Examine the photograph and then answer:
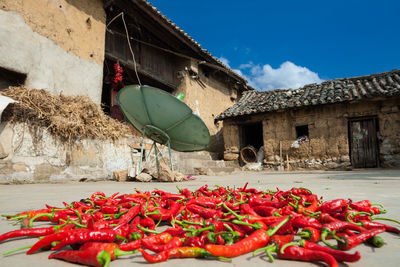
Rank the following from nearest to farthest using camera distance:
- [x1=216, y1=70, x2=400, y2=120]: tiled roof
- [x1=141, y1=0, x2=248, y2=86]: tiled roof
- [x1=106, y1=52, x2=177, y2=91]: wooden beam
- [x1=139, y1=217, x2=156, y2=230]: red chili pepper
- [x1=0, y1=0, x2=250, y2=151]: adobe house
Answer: [x1=139, y1=217, x2=156, y2=230]: red chili pepper
[x1=0, y1=0, x2=250, y2=151]: adobe house
[x1=141, y1=0, x2=248, y2=86]: tiled roof
[x1=106, y1=52, x2=177, y2=91]: wooden beam
[x1=216, y1=70, x2=400, y2=120]: tiled roof

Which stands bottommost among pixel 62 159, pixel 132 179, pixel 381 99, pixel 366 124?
pixel 132 179

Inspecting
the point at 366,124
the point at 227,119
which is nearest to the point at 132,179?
the point at 227,119

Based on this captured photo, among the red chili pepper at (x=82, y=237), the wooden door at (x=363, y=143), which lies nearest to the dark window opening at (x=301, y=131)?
the wooden door at (x=363, y=143)

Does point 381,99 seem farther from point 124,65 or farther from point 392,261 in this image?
point 392,261

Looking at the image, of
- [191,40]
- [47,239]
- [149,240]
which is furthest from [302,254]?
[191,40]

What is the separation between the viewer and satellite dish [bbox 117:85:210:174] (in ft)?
16.8

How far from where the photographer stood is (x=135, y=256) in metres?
1.03

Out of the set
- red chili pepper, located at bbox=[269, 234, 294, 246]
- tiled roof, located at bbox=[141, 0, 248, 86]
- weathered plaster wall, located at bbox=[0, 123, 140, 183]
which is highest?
tiled roof, located at bbox=[141, 0, 248, 86]

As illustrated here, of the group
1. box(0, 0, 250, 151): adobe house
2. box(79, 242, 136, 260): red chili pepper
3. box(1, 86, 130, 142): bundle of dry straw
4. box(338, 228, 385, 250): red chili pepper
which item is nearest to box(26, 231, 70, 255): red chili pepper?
box(79, 242, 136, 260): red chili pepper

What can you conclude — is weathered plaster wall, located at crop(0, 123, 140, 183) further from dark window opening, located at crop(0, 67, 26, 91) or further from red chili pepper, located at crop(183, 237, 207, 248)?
red chili pepper, located at crop(183, 237, 207, 248)

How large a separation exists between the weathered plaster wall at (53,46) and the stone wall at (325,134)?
26.0 feet

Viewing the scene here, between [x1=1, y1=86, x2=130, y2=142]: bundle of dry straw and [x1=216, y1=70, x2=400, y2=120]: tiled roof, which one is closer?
[x1=1, y1=86, x2=130, y2=142]: bundle of dry straw

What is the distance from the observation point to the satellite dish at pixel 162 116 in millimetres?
5109

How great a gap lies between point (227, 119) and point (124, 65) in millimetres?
6051
